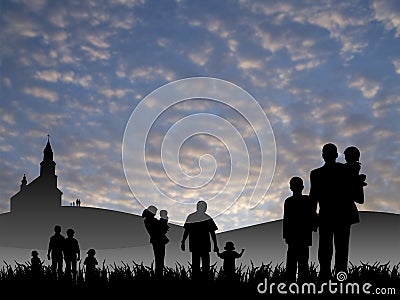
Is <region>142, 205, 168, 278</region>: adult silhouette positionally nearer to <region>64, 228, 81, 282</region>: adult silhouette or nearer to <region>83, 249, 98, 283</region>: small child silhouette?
<region>83, 249, 98, 283</region>: small child silhouette

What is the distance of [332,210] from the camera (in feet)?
34.5

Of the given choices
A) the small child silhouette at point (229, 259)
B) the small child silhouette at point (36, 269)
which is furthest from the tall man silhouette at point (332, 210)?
the small child silhouette at point (36, 269)

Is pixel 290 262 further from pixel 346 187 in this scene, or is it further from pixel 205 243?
pixel 205 243

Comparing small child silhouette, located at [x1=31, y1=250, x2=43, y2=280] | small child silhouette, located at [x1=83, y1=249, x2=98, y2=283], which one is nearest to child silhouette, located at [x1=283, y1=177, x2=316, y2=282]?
small child silhouette, located at [x1=83, y1=249, x2=98, y2=283]

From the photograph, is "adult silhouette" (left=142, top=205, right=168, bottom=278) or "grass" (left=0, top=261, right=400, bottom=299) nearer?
"grass" (left=0, top=261, right=400, bottom=299)

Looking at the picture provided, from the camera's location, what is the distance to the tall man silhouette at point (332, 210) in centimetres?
1044

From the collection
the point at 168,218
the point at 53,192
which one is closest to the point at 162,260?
the point at 168,218

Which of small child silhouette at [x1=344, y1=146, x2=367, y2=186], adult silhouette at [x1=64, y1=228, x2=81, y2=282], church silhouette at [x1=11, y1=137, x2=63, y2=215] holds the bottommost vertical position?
adult silhouette at [x1=64, y1=228, x2=81, y2=282]

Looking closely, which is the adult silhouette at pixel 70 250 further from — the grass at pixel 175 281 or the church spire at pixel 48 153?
the church spire at pixel 48 153

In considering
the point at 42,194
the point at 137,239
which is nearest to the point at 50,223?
the point at 42,194

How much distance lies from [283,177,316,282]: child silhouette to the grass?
0.25m

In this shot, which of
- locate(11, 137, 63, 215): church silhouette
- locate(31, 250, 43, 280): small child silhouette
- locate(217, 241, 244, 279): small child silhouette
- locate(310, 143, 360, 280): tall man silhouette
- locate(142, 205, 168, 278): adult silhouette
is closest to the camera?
locate(310, 143, 360, 280): tall man silhouette

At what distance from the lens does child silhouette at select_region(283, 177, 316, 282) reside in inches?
435

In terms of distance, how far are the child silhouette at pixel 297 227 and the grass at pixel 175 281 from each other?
25 cm
